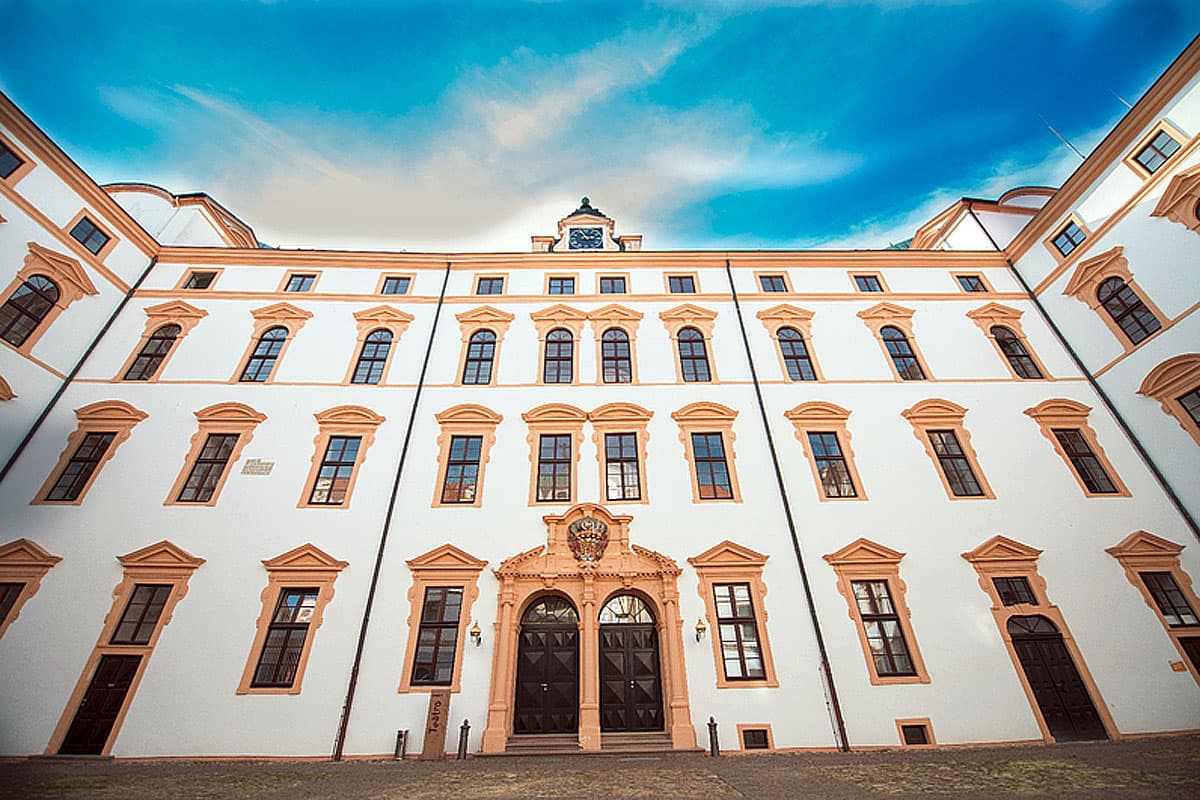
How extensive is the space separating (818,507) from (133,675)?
53.5 ft

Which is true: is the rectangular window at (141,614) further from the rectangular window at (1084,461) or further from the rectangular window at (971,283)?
the rectangular window at (971,283)

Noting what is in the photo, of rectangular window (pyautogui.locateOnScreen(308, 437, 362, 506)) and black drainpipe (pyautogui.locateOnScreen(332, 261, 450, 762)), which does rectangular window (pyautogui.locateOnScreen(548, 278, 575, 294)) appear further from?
rectangular window (pyautogui.locateOnScreen(308, 437, 362, 506))

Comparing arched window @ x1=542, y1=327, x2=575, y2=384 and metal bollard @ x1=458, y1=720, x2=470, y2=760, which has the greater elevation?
arched window @ x1=542, y1=327, x2=575, y2=384

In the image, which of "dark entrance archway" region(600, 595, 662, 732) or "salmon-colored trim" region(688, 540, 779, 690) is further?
"salmon-colored trim" region(688, 540, 779, 690)

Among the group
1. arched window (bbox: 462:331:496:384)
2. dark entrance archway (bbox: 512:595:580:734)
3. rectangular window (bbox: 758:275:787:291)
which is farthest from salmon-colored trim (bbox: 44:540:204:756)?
rectangular window (bbox: 758:275:787:291)

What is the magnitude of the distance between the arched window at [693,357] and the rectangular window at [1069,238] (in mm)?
12207

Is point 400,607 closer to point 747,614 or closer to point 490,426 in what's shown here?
point 490,426

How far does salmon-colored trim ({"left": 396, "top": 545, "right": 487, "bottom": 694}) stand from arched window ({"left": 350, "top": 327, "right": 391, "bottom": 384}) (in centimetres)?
615

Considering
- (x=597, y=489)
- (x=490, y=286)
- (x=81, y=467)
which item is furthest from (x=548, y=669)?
(x=81, y=467)

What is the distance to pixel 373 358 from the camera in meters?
16.3

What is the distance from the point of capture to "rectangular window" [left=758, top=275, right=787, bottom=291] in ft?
60.0

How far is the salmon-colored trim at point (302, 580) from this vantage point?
11659mm

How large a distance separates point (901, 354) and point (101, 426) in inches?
935

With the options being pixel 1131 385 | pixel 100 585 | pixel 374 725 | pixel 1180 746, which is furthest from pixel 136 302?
pixel 1131 385
